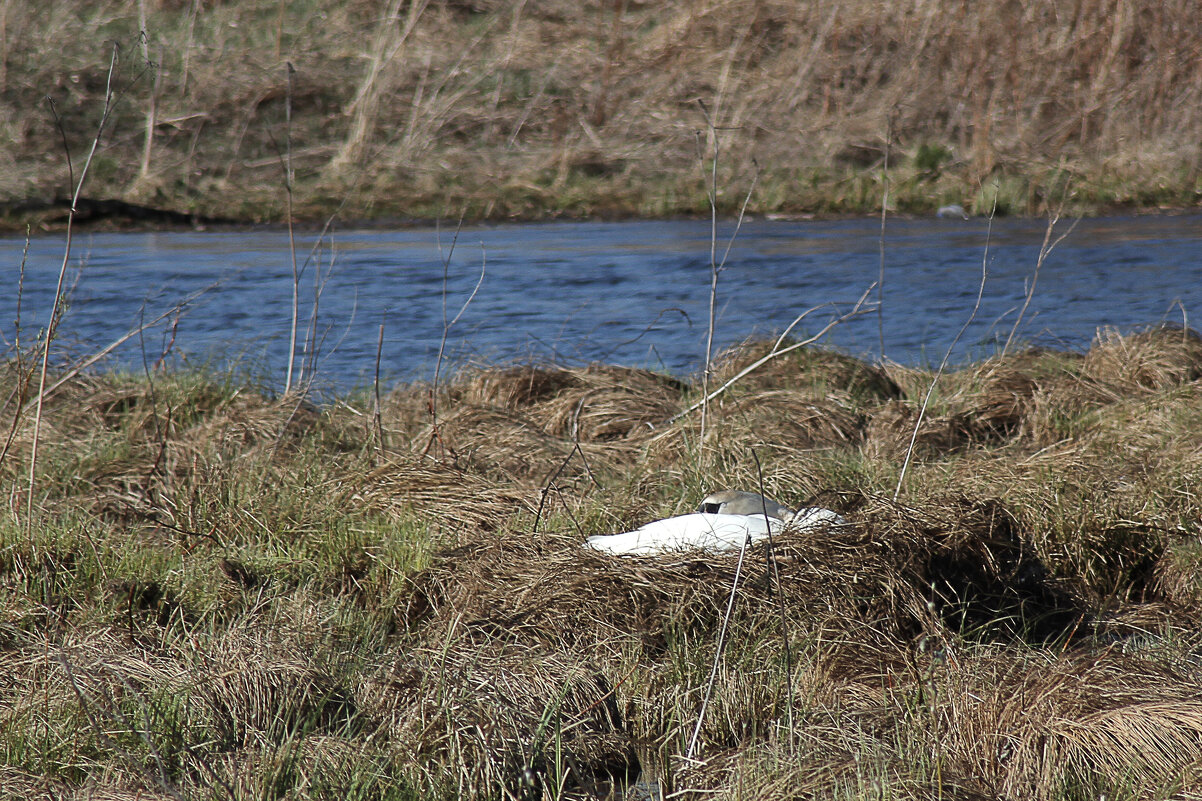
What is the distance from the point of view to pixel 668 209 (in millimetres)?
16219

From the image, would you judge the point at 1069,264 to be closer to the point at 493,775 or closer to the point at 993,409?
the point at 993,409

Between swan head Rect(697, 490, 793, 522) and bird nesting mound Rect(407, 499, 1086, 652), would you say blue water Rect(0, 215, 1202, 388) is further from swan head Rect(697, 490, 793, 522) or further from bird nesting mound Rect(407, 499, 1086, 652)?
bird nesting mound Rect(407, 499, 1086, 652)

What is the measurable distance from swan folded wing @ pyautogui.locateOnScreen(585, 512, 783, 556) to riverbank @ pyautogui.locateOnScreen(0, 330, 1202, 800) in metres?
0.08

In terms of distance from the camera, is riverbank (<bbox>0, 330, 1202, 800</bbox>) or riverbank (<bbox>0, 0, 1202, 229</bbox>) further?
riverbank (<bbox>0, 0, 1202, 229</bbox>)

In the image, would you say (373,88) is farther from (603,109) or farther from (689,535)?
(689,535)

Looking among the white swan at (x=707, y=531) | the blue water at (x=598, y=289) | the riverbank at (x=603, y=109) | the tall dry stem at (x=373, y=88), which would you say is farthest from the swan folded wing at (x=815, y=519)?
the tall dry stem at (x=373, y=88)

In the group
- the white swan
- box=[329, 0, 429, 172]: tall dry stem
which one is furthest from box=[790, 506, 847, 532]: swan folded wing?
box=[329, 0, 429, 172]: tall dry stem

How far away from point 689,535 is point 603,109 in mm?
16349

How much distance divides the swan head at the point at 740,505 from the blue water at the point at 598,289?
2909mm

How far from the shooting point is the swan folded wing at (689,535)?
3719 millimetres

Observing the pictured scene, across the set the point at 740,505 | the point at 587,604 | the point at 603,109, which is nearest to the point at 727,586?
the point at 587,604

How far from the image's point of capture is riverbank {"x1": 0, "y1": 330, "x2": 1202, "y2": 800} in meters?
2.77

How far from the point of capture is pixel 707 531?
12.4 feet

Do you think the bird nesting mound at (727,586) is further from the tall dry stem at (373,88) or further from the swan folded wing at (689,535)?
the tall dry stem at (373,88)
